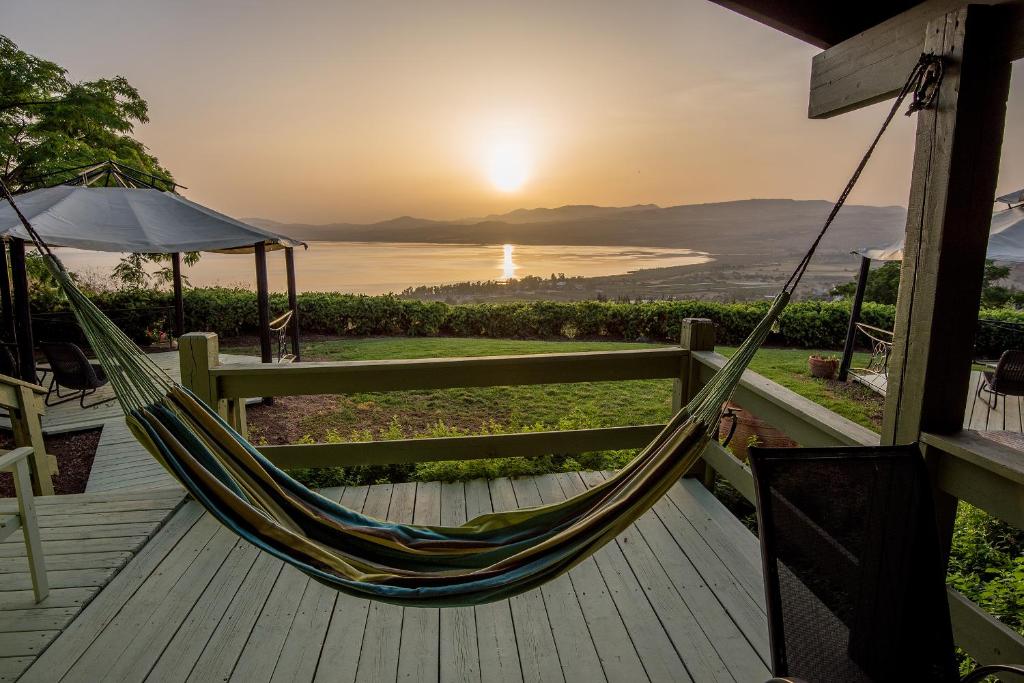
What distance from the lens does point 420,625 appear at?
68.3 inches

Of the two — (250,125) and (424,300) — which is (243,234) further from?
(424,300)

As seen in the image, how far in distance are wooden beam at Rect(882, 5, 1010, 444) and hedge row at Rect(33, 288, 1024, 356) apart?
7634mm

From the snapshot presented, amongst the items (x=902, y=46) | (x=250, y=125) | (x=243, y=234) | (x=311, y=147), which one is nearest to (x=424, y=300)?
(x=311, y=147)

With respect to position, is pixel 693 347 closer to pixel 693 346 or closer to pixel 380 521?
pixel 693 346

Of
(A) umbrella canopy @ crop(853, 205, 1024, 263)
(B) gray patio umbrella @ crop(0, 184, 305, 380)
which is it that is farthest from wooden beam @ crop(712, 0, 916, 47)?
(B) gray patio umbrella @ crop(0, 184, 305, 380)

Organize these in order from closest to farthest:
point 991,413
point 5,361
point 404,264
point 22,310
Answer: point 22,310
point 5,361
point 991,413
point 404,264

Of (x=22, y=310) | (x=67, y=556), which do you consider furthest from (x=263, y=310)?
(x=67, y=556)

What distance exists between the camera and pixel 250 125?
7855mm

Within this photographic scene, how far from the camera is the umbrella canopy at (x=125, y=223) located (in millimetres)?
4176

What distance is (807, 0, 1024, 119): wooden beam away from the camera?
3.87ft

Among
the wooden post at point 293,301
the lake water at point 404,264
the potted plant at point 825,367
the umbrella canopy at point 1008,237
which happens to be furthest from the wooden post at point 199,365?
the lake water at point 404,264

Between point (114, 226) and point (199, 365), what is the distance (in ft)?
9.72

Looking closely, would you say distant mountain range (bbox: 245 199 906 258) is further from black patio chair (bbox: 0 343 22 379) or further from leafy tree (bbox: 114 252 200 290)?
black patio chair (bbox: 0 343 22 379)

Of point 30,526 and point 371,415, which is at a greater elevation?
point 30,526
